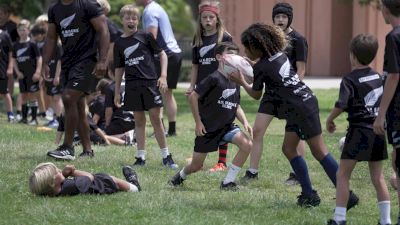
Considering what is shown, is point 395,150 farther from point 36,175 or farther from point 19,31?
point 19,31

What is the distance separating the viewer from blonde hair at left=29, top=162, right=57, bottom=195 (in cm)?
822

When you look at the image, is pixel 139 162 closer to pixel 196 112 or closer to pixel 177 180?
pixel 177 180

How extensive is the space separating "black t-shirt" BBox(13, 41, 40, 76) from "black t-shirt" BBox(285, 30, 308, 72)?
8.79 metres

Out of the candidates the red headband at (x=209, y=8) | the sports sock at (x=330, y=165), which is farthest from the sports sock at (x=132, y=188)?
the red headband at (x=209, y=8)

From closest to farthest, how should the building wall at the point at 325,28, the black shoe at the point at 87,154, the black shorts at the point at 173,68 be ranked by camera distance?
the black shoe at the point at 87,154, the black shorts at the point at 173,68, the building wall at the point at 325,28

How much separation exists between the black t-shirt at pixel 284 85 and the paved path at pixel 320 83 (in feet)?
58.2

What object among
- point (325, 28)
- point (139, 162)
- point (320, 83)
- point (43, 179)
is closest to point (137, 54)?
point (139, 162)

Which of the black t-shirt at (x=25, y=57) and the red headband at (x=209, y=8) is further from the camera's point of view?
the black t-shirt at (x=25, y=57)

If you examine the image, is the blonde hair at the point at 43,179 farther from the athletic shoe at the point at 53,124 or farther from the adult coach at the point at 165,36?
the athletic shoe at the point at 53,124

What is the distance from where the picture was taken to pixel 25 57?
17.4m

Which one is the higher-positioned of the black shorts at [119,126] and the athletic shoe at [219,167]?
the athletic shoe at [219,167]

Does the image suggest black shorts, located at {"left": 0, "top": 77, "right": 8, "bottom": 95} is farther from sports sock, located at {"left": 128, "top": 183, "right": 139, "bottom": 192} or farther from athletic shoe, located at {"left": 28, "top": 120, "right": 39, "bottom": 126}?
sports sock, located at {"left": 128, "top": 183, "right": 139, "bottom": 192}

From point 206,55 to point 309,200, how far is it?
303 centimetres

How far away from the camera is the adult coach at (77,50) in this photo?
10688 mm
